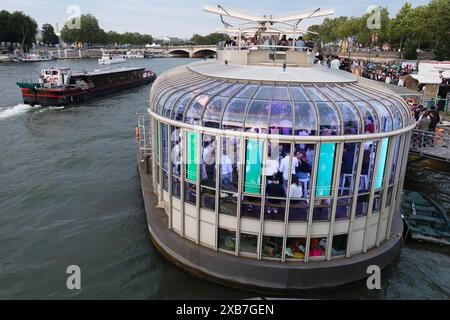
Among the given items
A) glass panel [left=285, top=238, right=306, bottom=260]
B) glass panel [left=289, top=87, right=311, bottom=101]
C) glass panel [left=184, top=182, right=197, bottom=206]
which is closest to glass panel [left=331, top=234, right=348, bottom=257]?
glass panel [left=285, top=238, right=306, bottom=260]

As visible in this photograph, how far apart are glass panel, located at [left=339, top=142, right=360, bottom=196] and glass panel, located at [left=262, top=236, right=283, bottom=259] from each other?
260 centimetres

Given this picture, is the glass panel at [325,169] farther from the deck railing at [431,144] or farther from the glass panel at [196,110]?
the deck railing at [431,144]

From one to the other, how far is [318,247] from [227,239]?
299 cm

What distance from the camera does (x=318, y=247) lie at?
12.8 m

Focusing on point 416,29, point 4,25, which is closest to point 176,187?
point 416,29

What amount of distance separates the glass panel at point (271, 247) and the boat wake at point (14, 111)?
37005 millimetres

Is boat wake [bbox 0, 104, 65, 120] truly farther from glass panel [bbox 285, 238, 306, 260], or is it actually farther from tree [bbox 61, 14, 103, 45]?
tree [bbox 61, 14, 103, 45]

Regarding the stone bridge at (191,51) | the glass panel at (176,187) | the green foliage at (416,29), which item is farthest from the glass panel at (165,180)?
the stone bridge at (191,51)

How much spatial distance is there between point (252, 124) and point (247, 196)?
7.63 feet

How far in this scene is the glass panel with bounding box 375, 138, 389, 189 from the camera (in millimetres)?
12617

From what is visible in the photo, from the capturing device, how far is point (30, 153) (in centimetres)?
2895

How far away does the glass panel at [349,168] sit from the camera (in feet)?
39.5
